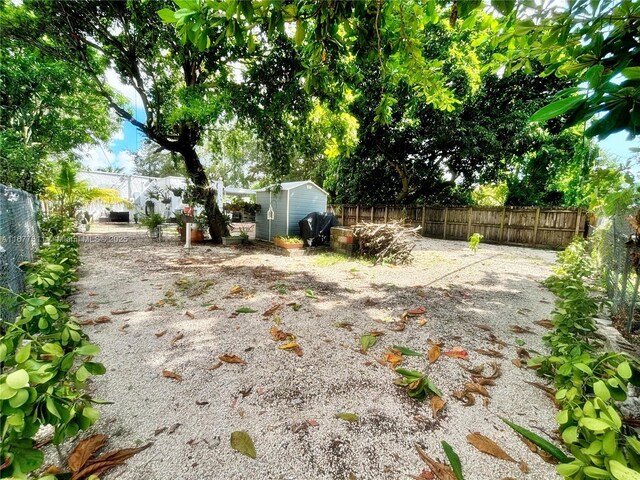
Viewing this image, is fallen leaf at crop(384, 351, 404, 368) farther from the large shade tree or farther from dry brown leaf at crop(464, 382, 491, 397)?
the large shade tree

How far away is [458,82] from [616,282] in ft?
34.9

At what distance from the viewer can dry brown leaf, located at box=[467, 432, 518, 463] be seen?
4.80 feet

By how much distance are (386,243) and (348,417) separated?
5498 millimetres

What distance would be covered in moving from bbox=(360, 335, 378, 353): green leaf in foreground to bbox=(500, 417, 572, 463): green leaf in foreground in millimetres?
1134

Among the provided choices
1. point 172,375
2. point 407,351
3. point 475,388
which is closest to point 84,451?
point 172,375

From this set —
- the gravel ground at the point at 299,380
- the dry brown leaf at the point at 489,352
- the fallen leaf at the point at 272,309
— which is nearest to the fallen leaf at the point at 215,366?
the gravel ground at the point at 299,380

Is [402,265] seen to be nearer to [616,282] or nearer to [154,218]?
[616,282]

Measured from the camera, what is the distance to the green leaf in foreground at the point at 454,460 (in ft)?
4.39

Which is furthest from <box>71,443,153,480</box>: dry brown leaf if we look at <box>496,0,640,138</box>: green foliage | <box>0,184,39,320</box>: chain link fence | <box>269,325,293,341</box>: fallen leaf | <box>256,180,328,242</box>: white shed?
<box>256,180,328,242</box>: white shed

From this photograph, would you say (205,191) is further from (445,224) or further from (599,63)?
(445,224)

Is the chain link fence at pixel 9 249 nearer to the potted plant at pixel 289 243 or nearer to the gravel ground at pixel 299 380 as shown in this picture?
the gravel ground at pixel 299 380

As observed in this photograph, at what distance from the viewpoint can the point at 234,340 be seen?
8.80 ft

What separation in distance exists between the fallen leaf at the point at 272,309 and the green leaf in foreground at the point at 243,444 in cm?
177

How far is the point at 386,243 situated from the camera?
6.89 meters
